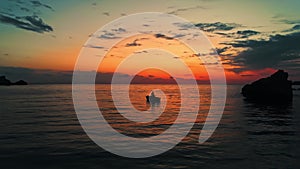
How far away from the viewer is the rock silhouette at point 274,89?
8581cm

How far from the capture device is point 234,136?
25453 mm

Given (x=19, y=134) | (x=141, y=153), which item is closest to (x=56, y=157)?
(x=141, y=153)

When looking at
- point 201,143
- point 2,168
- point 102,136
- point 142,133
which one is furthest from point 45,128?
point 201,143

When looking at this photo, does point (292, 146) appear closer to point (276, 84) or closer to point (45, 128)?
point (45, 128)

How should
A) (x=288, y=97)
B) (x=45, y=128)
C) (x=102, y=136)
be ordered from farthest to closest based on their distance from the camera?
(x=288, y=97) → (x=45, y=128) → (x=102, y=136)

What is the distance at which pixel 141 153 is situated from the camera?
742 inches

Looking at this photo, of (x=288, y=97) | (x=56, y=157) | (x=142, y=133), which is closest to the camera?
(x=56, y=157)

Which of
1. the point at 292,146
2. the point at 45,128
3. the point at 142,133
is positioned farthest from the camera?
the point at 45,128

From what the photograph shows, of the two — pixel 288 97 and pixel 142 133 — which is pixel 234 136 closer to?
pixel 142 133

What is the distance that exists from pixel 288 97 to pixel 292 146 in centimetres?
7201

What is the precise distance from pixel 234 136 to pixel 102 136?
521 inches

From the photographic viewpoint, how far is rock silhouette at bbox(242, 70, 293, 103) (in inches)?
3378

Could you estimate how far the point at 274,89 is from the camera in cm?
8750

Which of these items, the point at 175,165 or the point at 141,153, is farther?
the point at 141,153
